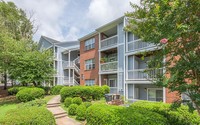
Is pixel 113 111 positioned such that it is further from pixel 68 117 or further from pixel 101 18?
pixel 101 18

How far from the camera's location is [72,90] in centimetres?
1736

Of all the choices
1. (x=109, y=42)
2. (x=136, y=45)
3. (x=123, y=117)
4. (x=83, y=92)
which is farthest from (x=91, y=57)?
(x=123, y=117)

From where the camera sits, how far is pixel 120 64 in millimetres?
19578

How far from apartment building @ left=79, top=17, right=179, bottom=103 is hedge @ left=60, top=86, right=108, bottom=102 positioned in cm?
302

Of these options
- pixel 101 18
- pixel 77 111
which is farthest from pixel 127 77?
pixel 101 18

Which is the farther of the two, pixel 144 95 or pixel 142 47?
pixel 144 95

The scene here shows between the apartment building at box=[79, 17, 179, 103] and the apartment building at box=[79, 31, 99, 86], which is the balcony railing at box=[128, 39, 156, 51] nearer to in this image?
the apartment building at box=[79, 17, 179, 103]

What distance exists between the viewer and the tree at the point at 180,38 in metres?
5.26

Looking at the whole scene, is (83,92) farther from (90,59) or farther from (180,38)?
(180,38)

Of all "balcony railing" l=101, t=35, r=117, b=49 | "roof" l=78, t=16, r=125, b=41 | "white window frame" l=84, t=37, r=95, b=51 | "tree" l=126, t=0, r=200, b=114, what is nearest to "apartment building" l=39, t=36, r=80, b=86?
"white window frame" l=84, t=37, r=95, b=51

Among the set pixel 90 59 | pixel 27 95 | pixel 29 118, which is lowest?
pixel 27 95

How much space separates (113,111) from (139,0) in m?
5.33

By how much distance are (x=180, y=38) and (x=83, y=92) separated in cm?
1350

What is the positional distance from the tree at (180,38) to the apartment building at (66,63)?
2580 cm
